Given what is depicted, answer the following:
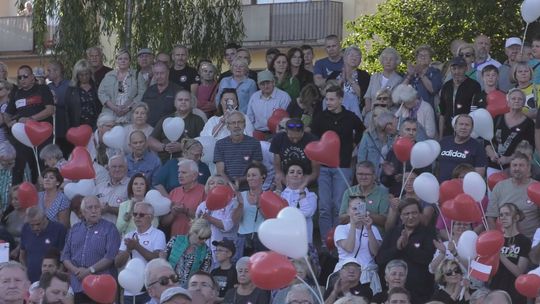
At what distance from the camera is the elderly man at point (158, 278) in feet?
54.1

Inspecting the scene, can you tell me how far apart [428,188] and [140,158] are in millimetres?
4072

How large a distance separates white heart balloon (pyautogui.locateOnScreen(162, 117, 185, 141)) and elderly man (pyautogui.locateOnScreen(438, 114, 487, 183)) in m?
3.27

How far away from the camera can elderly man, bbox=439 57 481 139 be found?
20281mm

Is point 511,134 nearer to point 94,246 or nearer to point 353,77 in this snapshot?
point 353,77

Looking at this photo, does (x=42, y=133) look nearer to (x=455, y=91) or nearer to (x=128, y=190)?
(x=128, y=190)

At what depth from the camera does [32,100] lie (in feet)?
71.3

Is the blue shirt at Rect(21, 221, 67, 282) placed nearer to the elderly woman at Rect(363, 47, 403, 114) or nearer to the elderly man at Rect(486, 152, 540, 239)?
the elderly woman at Rect(363, 47, 403, 114)

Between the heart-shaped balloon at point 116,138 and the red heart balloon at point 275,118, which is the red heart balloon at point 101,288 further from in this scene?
the red heart balloon at point 275,118

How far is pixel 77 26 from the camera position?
2514 centimetres

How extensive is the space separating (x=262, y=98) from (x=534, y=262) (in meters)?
5.08

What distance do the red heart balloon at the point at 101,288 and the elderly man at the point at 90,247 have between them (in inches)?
43.2

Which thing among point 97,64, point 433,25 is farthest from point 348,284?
point 433,25

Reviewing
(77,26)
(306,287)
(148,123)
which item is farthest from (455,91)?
(77,26)

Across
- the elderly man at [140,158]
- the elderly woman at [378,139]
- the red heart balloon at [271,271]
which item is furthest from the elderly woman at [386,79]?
the red heart balloon at [271,271]
